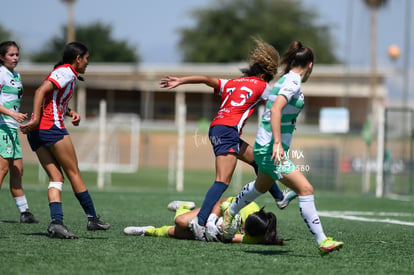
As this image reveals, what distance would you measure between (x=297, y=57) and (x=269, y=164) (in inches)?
38.9

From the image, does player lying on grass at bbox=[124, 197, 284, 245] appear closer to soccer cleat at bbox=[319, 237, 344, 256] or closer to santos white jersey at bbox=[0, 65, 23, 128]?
soccer cleat at bbox=[319, 237, 344, 256]

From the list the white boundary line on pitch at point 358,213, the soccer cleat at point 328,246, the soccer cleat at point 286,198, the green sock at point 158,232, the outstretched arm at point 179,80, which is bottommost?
the white boundary line on pitch at point 358,213

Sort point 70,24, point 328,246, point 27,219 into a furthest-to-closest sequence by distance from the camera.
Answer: point 70,24 → point 27,219 → point 328,246

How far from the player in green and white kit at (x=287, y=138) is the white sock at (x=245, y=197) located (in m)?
0.11

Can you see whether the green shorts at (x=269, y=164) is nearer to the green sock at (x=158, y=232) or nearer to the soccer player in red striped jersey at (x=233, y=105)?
the soccer player in red striped jersey at (x=233, y=105)

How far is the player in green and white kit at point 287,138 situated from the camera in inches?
257

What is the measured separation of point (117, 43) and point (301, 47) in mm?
74704

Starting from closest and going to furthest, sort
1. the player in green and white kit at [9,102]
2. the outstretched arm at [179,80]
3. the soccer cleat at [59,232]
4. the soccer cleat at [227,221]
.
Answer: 1. the soccer cleat at [227,221]
2. the soccer cleat at [59,232]
3. the outstretched arm at [179,80]
4. the player in green and white kit at [9,102]

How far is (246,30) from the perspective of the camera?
78.4 metres

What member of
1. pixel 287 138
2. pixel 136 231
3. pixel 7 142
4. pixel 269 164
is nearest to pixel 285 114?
pixel 287 138

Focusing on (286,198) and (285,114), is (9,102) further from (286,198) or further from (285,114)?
(285,114)

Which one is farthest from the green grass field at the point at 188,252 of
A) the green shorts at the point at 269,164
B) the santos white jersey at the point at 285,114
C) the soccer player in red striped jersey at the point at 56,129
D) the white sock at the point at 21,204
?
the santos white jersey at the point at 285,114

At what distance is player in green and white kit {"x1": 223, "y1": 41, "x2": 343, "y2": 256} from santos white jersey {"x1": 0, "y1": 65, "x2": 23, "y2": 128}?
11.7 feet

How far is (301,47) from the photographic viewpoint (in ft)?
22.9
